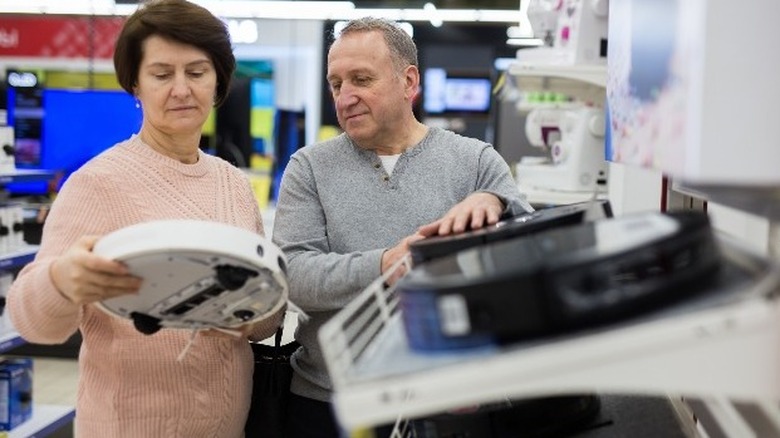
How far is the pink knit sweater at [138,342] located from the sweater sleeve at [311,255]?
11 cm

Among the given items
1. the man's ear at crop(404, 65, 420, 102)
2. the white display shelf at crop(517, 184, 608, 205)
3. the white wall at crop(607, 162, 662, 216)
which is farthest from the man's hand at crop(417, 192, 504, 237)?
the white display shelf at crop(517, 184, 608, 205)

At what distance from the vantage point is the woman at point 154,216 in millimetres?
1767

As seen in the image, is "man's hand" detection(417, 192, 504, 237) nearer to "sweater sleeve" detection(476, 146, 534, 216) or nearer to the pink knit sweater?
"sweater sleeve" detection(476, 146, 534, 216)

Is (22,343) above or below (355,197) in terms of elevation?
below

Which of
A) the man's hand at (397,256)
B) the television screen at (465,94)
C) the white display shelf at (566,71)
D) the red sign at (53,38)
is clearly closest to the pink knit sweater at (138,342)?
the man's hand at (397,256)

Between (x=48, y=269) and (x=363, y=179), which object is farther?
(x=363, y=179)

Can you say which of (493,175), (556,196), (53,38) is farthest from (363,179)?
(53,38)

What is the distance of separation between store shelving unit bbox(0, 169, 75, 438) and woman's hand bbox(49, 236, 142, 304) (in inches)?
117

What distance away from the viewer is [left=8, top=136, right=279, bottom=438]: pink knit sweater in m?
1.75

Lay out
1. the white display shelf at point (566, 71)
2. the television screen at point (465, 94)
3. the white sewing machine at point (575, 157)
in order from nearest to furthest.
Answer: the white display shelf at point (566, 71), the white sewing machine at point (575, 157), the television screen at point (465, 94)

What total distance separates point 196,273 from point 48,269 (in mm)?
397

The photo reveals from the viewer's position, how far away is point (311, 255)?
1.84 m

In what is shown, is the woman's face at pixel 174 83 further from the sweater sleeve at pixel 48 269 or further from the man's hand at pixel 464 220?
the man's hand at pixel 464 220

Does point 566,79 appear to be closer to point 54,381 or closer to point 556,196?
point 556,196
